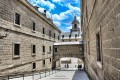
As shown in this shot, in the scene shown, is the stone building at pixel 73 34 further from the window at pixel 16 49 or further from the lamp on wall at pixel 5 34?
the lamp on wall at pixel 5 34

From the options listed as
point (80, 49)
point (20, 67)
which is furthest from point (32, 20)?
point (80, 49)

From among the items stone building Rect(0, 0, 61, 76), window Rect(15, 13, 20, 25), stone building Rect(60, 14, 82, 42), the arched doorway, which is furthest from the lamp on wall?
stone building Rect(60, 14, 82, 42)

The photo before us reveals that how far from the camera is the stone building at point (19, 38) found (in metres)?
11.6

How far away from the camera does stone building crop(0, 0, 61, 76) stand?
458 inches

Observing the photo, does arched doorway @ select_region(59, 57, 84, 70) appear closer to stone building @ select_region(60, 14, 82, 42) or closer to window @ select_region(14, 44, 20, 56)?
stone building @ select_region(60, 14, 82, 42)

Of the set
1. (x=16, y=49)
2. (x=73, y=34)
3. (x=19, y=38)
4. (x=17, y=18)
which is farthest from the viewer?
(x=73, y=34)

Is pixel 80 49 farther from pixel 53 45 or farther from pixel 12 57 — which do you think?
pixel 12 57

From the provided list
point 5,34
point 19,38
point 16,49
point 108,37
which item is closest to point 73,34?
point 19,38

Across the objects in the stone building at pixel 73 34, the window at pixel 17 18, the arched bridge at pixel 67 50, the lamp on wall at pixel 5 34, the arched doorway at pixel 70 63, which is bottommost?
the arched doorway at pixel 70 63

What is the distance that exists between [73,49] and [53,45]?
13.7 ft

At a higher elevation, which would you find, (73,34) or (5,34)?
(73,34)

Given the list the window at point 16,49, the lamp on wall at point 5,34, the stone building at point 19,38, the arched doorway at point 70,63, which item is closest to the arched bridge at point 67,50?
the arched doorway at point 70,63

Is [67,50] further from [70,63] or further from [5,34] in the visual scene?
[70,63]

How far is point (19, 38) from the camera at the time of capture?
1431 cm
